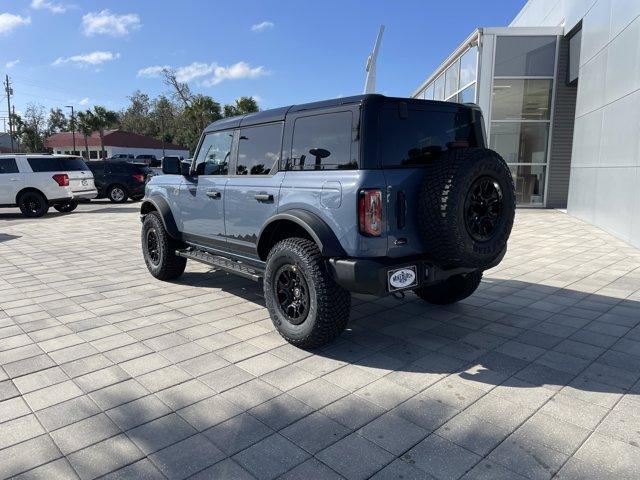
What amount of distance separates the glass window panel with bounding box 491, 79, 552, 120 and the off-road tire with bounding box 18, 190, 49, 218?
1399cm

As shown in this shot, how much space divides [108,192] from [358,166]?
17.2 meters

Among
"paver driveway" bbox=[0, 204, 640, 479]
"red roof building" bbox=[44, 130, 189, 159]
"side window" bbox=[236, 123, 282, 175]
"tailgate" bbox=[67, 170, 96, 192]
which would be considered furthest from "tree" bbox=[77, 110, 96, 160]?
"side window" bbox=[236, 123, 282, 175]

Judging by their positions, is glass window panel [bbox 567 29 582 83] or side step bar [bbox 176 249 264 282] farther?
glass window panel [bbox 567 29 582 83]

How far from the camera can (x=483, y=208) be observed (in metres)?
3.74

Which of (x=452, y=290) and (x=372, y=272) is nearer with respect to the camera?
(x=372, y=272)

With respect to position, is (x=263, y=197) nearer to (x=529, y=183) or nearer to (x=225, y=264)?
(x=225, y=264)

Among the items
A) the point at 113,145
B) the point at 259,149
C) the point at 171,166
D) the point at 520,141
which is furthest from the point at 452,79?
the point at 113,145

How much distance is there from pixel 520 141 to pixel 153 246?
41.9 ft

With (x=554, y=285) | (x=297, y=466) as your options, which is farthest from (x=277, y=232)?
(x=554, y=285)

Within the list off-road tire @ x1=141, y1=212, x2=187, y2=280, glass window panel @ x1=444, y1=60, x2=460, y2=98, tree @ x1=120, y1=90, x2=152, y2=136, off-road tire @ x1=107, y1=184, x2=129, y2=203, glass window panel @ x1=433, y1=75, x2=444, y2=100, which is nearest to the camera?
off-road tire @ x1=141, y1=212, x2=187, y2=280

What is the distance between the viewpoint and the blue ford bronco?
11.3 ft

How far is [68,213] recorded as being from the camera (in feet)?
50.1

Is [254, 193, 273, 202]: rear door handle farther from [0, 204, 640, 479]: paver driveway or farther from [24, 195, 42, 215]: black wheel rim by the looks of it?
[24, 195, 42, 215]: black wheel rim

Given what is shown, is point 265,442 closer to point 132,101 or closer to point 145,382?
point 145,382
